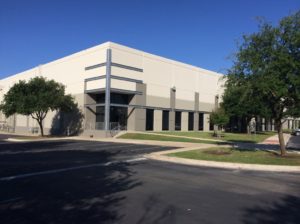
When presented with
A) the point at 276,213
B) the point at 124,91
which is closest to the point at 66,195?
the point at 276,213

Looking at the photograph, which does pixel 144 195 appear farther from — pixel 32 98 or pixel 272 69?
pixel 32 98

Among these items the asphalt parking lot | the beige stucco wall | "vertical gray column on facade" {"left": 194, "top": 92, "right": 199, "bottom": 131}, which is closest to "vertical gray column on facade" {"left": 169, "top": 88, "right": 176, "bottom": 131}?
the beige stucco wall

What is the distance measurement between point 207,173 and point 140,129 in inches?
1112

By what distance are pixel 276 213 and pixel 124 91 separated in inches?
1277

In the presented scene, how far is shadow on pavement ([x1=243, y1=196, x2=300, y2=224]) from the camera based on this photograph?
613cm

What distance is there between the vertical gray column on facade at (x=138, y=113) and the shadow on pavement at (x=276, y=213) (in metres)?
32.5

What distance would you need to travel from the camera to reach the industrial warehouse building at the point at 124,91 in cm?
3769

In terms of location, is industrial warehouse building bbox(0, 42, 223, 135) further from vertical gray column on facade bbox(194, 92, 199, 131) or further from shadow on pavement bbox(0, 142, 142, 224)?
shadow on pavement bbox(0, 142, 142, 224)

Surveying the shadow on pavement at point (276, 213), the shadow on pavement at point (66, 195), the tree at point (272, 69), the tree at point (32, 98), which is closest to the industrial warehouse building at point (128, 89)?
the tree at point (32, 98)

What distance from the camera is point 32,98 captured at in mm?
35438

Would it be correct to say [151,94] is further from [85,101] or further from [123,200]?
[123,200]

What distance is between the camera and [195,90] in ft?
161

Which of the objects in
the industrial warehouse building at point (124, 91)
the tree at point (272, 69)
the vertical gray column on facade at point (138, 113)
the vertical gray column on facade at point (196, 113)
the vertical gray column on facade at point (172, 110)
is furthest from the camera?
the vertical gray column on facade at point (196, 113)

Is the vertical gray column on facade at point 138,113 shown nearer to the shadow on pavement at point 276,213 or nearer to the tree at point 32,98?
the tree at point 32,98
